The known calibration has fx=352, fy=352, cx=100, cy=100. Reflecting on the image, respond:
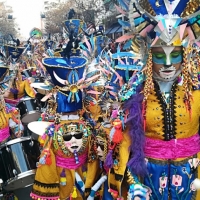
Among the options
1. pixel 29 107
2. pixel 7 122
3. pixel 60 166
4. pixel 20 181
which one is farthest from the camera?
pixel 29 107

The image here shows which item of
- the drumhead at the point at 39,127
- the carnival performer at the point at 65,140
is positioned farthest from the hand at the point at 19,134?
the carnival performer at the point at 65,140

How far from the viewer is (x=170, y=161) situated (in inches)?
109

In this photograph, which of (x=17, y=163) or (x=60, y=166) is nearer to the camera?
(x=60, y=166)

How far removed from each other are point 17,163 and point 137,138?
2089 mm

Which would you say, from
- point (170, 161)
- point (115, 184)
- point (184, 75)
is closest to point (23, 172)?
point (115, 184)

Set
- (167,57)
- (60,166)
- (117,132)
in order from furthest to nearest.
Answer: (60,166) → (117,132) → (167,57)

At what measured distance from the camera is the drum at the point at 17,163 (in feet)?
13.8

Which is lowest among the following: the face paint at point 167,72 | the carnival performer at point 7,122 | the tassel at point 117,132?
the carnival performer at point 7,122

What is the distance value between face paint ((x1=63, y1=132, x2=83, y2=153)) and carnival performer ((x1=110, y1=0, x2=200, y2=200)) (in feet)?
2.44

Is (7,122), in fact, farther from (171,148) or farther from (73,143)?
(171,148)

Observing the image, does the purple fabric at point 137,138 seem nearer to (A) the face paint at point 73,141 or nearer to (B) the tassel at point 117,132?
(B) the tassel at point 117,132

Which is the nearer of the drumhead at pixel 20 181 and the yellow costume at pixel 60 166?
the yellow costume at pixel 60 166

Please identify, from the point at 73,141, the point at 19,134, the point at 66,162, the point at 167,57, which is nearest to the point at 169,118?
the point at 167,57

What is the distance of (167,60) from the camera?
8.68ft
